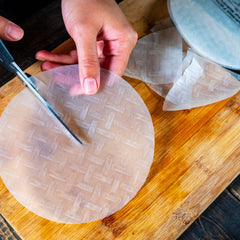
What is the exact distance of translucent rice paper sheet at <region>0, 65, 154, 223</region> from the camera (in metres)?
0.53

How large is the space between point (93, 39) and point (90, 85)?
0.10 meters

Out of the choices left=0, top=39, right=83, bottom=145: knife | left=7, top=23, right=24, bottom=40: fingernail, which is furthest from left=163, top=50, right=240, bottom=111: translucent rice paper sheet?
left=7, top=23, right=24, bottom=40: fingernail

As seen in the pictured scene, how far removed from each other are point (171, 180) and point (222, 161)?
133 millimetres

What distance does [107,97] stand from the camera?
59 cm

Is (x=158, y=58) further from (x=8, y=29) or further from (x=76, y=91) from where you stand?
(x=8, y=29)

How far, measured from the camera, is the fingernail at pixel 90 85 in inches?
20.8

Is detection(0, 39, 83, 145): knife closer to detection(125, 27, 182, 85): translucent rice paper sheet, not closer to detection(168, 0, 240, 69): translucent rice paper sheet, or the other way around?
detection(125, 27, 182, 85): translucent rice paper sheet

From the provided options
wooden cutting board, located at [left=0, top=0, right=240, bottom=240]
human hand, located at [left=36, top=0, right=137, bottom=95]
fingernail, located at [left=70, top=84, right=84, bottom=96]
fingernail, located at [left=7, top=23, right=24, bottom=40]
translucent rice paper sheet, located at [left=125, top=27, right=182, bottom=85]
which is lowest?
wooden cutting board, located at [left=0, top=0, right=240, bottom=240]

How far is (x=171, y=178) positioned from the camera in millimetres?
588

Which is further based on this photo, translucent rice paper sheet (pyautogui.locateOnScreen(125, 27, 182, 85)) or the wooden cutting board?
translucent rice paper sheet (pyautogui.locateOnScreen(125, 27, 182, 85))

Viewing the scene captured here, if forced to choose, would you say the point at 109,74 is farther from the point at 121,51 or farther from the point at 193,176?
the point at 193,176

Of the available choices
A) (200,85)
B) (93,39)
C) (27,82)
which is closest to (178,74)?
(200,85)

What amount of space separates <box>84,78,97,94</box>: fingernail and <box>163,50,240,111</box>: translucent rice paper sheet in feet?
0.60

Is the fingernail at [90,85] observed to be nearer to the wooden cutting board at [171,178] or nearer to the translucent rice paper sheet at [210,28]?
the wooden cutting board at [171,178]
